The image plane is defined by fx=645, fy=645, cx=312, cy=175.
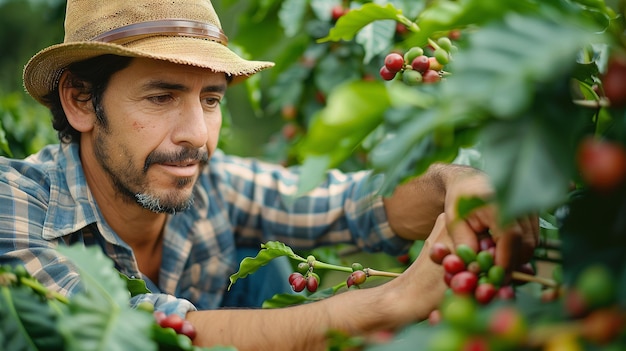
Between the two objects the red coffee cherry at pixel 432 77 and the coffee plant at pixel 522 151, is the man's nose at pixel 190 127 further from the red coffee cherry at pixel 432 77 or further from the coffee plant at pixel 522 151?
the coffee plant at pixel 522 151

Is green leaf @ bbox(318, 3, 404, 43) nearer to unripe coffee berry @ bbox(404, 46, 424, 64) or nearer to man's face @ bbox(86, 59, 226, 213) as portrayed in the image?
unripe coffee berry @ bbox(404, 46, 424, 64)

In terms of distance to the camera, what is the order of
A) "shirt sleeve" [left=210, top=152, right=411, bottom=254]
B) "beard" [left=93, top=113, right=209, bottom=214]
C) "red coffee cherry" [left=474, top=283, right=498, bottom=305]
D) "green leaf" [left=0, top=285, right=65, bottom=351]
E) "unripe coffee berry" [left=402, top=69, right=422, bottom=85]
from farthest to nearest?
"shirt sleeve" [left=210, top=152, right=411, bottom=254], "beard" [left=93, top=113, right=209, bottom=214], "unripe coffee berry" [left=402, top=69, right=422, bottom=85], "green leaf" [left=0, top=285, right=65, bottom=351], "red coffee cherry" [left=474, top=283, right=498, bottom=305]

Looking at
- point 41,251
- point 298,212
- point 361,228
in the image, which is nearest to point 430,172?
point 361,228

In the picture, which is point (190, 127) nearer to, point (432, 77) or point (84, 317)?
point (432, 77)

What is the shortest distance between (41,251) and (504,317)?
4.21ft

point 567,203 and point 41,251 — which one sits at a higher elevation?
point 567,203

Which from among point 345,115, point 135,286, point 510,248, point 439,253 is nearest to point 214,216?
point 135,286

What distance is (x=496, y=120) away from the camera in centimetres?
70

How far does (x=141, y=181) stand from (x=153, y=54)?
432 mm

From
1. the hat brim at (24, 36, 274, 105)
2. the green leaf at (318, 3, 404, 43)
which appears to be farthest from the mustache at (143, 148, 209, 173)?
the green leaf at (318, 3, 404, 43)

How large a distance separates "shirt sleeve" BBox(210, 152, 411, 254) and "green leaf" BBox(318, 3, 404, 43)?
94cm

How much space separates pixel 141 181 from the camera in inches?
79.1

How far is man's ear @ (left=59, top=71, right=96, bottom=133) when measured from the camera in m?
2.12

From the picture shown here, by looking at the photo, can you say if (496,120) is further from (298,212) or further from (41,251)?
(298,212)
